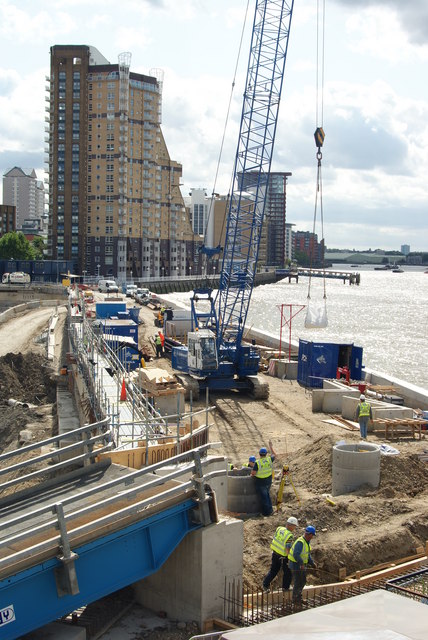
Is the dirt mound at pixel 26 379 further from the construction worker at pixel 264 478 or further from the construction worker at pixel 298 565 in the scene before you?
the construction worker at pixel 298 565

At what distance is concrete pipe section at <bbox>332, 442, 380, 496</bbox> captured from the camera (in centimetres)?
1516

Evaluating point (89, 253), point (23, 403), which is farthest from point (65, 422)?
point (89, 253)

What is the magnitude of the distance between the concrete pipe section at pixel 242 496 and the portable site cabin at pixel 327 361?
63.8 ft

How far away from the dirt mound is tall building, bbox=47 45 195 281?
299ft

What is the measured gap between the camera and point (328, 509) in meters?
Result: 13.4

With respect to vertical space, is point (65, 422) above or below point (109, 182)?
below

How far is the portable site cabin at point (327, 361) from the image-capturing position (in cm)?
3381

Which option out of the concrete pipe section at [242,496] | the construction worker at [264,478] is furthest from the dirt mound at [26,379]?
the construction worker at [264,478]

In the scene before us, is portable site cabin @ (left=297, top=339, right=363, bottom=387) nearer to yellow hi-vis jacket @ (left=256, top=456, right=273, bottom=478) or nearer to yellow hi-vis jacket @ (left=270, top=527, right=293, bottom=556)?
yellow hi-vis jacket @ (left=256, top=456, right=273, bottom=478)

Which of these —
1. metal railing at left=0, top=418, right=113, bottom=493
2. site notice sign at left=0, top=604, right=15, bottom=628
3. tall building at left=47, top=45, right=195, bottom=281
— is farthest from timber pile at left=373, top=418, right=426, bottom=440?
tall building at left=47, top=45, right=195, bottom=281

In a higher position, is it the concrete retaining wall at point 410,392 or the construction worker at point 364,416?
the construction worker at point 364,416

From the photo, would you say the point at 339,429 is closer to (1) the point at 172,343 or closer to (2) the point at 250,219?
(2) the point at 250,219

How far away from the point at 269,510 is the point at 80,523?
217 inches

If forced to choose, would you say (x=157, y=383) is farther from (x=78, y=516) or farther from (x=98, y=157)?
(x=98, y=157)
